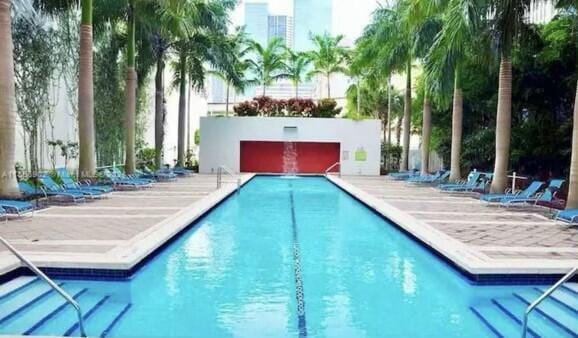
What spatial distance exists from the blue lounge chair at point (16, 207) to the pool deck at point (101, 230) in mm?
220

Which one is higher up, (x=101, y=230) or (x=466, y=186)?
(x=466, y=186)

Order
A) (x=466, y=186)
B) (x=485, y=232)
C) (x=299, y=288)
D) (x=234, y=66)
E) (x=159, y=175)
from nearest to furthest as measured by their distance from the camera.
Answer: (x=299, y=288) < (x=485, y=232) < (x=466, y=186) < (x=159, y=175) < (x=234, y=66)

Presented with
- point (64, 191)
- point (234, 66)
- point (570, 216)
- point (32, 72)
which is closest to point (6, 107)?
point (64, 191)

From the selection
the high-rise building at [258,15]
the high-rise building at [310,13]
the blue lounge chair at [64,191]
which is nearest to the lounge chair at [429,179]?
the blue lounge chair at [64,191]

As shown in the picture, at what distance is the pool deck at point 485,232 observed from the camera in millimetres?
7594

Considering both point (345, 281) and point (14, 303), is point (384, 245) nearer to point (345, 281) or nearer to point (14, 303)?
point (345, 281)

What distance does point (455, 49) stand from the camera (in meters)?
16.9

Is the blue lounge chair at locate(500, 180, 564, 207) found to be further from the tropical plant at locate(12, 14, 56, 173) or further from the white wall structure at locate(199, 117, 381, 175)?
the white wall structure at locate(199, 117, 381, 175)

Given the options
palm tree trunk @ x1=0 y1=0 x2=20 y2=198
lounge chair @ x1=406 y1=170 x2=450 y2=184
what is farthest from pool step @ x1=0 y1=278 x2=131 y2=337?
lounge chair @ x1=406 y1=170 x2=450 y2=184

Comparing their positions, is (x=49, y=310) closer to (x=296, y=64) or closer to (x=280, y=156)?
(x=280, y=156)

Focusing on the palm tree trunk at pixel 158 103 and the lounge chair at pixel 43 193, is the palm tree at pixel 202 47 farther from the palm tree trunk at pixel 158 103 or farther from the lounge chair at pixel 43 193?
the lounge chair at pixel 43 193

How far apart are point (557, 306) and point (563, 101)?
Answer: 14484 mm

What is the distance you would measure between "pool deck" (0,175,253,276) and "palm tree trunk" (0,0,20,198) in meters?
0.95

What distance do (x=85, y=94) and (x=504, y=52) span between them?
11.6m
